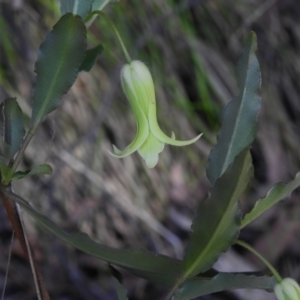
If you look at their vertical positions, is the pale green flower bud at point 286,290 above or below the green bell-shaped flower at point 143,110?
below

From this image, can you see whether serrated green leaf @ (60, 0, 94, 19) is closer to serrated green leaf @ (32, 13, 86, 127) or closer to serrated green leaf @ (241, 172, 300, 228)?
serrated green leaf @ (32, 13, 86, 127)

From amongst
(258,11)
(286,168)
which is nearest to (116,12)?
(258,11)

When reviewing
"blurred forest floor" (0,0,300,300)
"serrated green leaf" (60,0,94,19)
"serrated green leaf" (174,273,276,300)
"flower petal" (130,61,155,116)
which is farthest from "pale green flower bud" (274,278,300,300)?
"blurred forest floor" (0,0,300,300)

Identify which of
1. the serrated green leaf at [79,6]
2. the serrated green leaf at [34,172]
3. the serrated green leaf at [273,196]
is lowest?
the serrated green leaf at [273,196]

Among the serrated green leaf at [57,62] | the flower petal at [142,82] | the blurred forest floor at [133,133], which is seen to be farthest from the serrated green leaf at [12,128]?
the blurred forest floor at [133,133]

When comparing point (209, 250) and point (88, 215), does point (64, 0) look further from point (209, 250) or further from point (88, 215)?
point (88, 215)

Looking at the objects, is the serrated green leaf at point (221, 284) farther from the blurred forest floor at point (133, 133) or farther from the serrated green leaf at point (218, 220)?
the blurred forest floor at point (133, 133)
